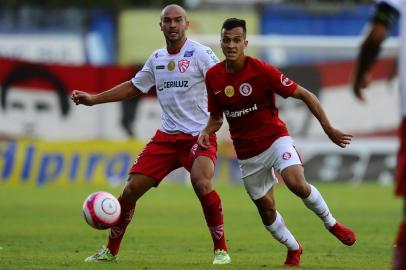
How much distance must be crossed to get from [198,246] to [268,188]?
2.89 m

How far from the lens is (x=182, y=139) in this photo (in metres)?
11.3

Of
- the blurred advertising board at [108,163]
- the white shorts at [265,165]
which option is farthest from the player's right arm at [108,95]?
the blurred advertising board at [108,163]

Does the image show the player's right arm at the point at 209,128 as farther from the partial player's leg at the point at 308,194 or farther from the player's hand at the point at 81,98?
the player's hand at the point at 81,98

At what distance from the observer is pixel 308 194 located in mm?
10484

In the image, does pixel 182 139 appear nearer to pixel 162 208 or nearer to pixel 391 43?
pixel 162 208

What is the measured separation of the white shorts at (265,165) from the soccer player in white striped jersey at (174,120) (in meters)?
0.46

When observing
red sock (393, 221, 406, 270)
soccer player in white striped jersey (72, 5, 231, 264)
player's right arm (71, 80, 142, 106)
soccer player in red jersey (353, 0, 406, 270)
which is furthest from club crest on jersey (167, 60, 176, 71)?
red sock (393, 221, 406, 270)

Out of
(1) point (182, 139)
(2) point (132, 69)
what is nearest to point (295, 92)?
(1) point (182, 139)

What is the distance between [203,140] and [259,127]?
575mm

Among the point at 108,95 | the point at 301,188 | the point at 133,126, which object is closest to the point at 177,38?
the point at 108,95

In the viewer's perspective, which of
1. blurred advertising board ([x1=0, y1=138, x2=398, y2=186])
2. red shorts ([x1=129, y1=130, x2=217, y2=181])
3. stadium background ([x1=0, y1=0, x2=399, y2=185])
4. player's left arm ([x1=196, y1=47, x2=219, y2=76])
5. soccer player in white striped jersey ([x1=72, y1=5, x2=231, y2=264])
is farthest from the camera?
stadium background ([x1=0, y1=0, x2=399, y2=185])

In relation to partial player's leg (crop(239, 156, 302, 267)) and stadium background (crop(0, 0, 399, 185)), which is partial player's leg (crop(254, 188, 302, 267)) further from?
stadium background (crop(0, 0, 399, 185))

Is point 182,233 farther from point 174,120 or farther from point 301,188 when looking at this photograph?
point 301,188

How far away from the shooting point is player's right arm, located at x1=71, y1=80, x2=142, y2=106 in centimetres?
1130
